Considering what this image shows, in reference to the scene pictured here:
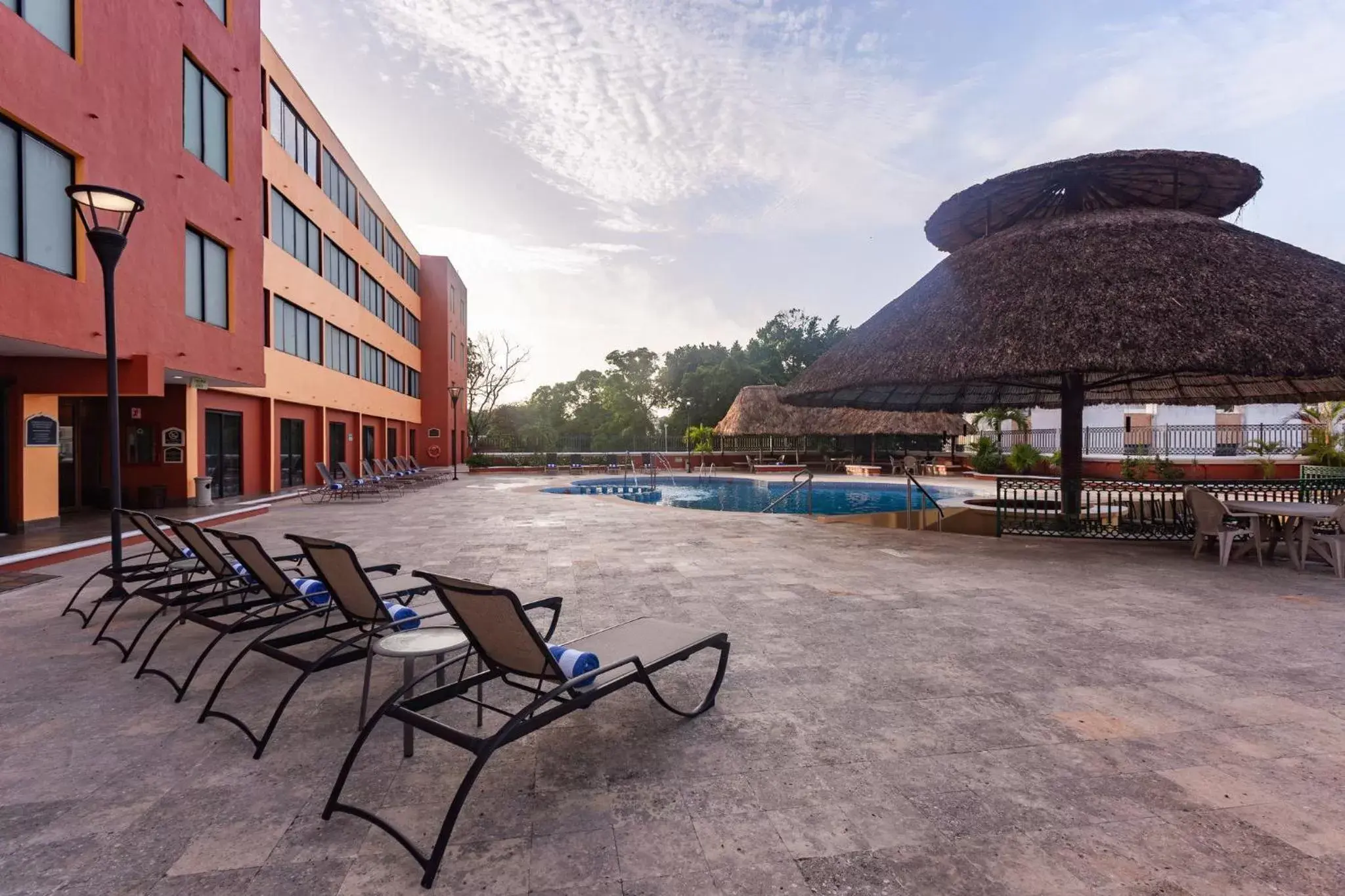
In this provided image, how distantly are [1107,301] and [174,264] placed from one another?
1425 centimetres

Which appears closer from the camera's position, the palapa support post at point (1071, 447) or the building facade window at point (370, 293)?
the palapa support post at point (1071, 447)

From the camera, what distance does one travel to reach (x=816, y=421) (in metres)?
29.5

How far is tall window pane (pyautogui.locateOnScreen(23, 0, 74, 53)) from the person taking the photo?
7684 mm

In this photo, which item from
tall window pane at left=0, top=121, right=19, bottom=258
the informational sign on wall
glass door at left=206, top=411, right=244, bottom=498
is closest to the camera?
tall window pane at left=0, top=121, right=19, bottom=258

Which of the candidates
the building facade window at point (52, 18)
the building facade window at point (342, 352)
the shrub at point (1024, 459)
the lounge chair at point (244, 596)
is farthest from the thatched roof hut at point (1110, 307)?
the building facade window at point (342, 352)

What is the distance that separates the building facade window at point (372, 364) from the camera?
76.7ft

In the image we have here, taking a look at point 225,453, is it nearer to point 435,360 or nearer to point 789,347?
point 435,360

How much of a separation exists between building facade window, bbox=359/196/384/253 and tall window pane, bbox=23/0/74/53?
15.7 metres

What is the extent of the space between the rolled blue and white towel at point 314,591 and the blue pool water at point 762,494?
11.8m

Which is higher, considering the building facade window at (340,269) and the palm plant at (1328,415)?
the building facade window at (340,269)

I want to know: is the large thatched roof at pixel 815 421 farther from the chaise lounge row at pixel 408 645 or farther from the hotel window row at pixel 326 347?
the chaise lounge row at pixel 408 645

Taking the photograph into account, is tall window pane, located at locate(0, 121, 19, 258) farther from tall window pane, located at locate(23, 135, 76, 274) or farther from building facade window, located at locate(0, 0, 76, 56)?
building facade window, located at locate(0, 0, 76, 56)

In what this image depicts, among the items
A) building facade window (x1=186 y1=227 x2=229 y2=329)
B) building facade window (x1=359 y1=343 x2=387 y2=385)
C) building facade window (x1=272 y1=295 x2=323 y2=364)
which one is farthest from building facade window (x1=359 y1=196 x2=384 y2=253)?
building facade window (x1=186 y1=227 x2=229 y2=329)

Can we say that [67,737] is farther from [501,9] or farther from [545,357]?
[545,357]
